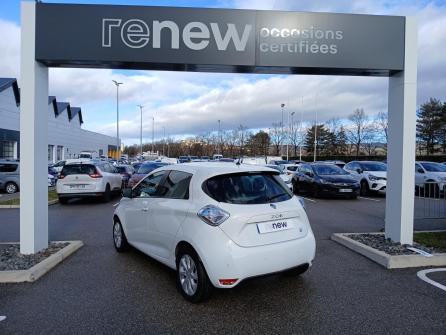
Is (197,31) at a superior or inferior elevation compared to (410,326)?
superior

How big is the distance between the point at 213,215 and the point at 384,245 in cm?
402

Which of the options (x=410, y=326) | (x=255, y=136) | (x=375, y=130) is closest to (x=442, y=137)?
(x=375, y=130)

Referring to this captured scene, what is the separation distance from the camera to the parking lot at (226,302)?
374 cm

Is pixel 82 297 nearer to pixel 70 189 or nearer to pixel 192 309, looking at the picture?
pixel 192 309

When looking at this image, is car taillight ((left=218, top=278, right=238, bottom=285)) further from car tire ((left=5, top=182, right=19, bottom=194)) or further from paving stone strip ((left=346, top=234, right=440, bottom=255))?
car tire ((left=5, top=182, right=19, bottom=194))

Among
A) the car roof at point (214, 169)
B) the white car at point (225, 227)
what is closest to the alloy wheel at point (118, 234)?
the white car at point (225, 227)

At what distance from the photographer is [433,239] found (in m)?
7.25

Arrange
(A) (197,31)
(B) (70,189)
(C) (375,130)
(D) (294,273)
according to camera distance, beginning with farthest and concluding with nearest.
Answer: (C) (375,130) < (B) (70,189) < (A) (197,31) < (D) (294,273)

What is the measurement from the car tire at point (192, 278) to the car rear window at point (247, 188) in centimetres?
76

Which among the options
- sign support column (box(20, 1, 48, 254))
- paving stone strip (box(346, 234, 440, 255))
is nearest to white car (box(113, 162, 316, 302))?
sign support column (box(20, 1, 48, 254))

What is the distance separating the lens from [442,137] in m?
56.5

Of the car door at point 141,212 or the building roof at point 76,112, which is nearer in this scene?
the car door at point 141,212

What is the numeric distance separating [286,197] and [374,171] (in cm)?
1411

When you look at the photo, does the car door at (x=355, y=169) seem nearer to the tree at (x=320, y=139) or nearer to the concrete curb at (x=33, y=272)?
the concrete curb at (x=33, y=272)
